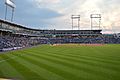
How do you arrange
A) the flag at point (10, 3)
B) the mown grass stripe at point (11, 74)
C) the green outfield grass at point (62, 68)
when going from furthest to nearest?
the flag at point (10, 3) < the mown grass stripe at point (11, 74) < the green outfield grass at point (62, 68)

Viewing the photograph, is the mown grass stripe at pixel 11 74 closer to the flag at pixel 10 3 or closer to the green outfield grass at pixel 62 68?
the green outfield grass at pixel 62 68

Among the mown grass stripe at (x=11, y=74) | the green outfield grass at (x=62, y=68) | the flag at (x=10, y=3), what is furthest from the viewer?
the flag at (x=10, y=3)

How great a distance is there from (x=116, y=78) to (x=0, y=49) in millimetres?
34518

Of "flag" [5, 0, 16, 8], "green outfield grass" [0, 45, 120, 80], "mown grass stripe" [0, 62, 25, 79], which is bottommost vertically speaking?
"mown grass stripe" [0, 62, 25, 79]

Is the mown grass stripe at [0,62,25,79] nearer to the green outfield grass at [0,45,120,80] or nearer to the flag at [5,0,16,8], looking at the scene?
the green outfield grass at [0,45,120,80]

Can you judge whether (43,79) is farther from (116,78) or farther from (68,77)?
(116,78)

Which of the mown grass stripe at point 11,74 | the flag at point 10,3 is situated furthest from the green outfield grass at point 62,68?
the flag at point 10,3

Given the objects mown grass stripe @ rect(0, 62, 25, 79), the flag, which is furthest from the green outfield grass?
the flag

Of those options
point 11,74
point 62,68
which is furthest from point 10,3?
point 11,74

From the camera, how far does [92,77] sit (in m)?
13.4

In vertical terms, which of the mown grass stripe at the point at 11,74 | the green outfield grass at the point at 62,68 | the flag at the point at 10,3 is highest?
the flag at the point at 10,3

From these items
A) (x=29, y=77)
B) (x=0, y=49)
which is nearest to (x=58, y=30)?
(x=0, y=49)

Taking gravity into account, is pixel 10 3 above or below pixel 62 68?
above

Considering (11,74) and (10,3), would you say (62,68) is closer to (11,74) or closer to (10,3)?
(11,74)
